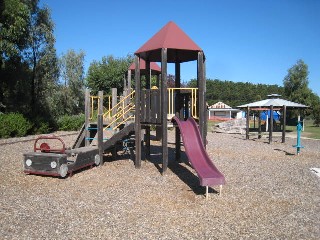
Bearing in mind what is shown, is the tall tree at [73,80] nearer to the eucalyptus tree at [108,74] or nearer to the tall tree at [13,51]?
the eucalyptus tree at [108,74]

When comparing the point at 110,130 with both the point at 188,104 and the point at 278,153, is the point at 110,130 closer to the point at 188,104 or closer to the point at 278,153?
the point at 188,104

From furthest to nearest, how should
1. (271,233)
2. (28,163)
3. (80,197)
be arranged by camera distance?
(28,163) → (80,197) → (271,233)

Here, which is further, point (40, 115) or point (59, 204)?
point (40, 115)

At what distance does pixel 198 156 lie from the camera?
8586 millimetres

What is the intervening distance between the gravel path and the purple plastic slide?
1.36ft

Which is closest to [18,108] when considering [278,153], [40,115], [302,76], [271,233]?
[40,115]

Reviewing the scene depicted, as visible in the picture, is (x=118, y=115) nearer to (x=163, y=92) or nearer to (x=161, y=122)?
(x=161, y=122)

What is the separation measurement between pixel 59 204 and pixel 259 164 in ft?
24.3

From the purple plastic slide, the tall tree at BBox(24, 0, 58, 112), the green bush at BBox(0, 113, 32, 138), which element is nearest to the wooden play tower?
the purple plastic slide

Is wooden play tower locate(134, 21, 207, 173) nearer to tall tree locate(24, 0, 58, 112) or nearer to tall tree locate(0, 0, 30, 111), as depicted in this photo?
tall tree locate(0, 0, 30, 111)

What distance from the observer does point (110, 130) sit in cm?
1204

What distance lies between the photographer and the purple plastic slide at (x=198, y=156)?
7105 mm

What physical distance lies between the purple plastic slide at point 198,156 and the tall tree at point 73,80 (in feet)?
95.8

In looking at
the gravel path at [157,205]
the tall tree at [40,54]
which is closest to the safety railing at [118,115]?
the gravel path at [157,205]
